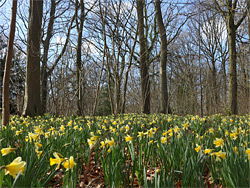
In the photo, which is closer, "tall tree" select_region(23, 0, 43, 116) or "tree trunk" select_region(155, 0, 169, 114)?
"tall tree" select_region(23, 0, 43, 116)

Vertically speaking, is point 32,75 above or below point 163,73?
below

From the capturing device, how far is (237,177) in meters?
1.19

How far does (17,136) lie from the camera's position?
2.70 meters

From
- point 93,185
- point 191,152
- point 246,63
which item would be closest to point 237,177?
point 191,152

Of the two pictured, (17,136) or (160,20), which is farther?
(160,20)

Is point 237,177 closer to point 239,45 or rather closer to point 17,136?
point 17,136

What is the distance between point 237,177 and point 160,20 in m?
8.98

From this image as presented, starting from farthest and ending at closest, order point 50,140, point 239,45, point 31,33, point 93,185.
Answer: point 239,45 → point 31,33 → point 50,140 → point 93,185

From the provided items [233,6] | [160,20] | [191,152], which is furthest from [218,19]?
[191,152]

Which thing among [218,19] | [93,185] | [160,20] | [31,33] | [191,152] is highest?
[218,19]

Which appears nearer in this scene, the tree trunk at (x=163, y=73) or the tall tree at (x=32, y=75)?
the tall tree at (x=32, y=75)

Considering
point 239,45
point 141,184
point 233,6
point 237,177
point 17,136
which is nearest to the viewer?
point 237,177

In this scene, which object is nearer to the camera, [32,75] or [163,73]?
[32,75]

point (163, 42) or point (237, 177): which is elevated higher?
point (163, 42)
